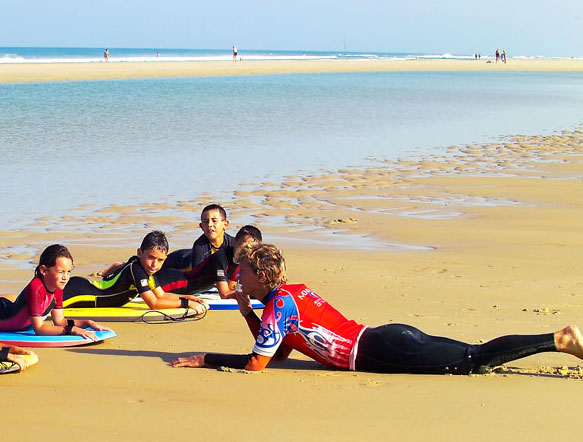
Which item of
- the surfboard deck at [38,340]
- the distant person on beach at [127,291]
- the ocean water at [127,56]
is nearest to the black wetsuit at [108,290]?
the distant person on beach at [127,291]

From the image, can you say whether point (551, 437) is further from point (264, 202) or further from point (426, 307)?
point (264, 202)

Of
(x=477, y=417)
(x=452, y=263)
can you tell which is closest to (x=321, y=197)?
(x=452, y=263)

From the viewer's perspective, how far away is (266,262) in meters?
5.21

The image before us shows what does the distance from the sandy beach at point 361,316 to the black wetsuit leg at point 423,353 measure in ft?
0.30

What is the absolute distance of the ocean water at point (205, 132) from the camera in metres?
13.8

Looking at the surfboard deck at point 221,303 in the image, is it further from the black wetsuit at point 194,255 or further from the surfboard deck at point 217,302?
the black wetsuit at point 194,255

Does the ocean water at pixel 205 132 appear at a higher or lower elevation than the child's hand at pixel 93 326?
higher

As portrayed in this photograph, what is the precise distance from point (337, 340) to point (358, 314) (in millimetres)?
1817

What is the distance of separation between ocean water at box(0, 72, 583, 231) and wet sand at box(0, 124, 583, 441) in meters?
1.34

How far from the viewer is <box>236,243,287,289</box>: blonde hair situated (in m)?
5.21

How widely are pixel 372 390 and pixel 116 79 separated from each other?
147 ft

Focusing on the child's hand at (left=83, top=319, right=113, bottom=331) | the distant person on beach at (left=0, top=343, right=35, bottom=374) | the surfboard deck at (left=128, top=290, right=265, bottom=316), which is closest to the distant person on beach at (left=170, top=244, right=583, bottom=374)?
the distant person on beach at (left=0, top=343, right=35, bottom=374)

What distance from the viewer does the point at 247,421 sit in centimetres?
445

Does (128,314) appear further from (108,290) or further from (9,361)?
(9,361)
